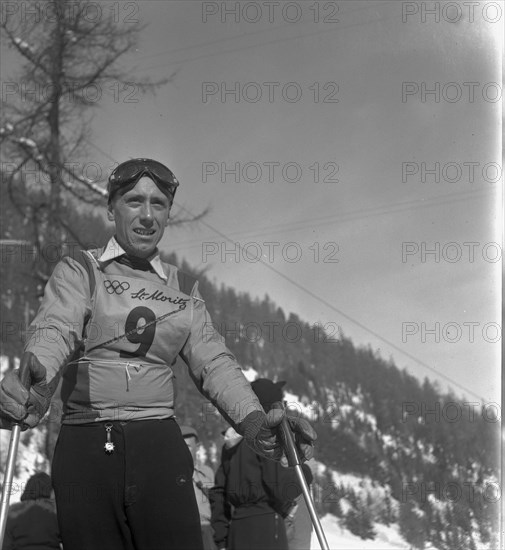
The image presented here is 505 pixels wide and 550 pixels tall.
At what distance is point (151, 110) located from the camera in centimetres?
558

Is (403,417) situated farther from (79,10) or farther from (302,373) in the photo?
(79,10)

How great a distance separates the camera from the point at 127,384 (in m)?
2.43

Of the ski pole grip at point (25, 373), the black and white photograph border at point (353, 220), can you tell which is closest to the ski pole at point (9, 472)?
the ski pole grip at point (25, 373)

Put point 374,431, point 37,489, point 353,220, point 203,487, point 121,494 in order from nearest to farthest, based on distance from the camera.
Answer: point 121,494 < point 37,489 < point 203,487 < point 353,220 < point 374,431

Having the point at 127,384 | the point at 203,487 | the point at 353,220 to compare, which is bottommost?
the point at 203,487

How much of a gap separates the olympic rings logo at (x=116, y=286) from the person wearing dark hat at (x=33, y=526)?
219cm

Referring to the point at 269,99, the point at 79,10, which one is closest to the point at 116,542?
the point at 269,99

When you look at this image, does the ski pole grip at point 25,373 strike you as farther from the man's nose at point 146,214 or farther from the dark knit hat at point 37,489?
the dark knit hat at point 37,489

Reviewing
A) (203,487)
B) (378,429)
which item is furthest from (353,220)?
(203,487)

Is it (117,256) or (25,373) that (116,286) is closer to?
(117,256)

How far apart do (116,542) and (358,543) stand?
323 centimetres

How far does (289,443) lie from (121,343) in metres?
0.57

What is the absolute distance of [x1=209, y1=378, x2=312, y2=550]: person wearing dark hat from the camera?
13.4ft

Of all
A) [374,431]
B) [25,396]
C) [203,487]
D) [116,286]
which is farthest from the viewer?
[374,431]
